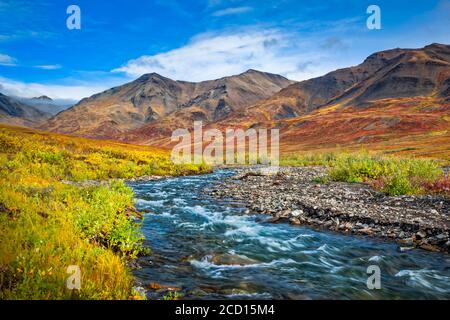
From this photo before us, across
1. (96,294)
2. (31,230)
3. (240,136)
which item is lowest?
(96,294)

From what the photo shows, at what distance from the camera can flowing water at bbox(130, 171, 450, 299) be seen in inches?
350

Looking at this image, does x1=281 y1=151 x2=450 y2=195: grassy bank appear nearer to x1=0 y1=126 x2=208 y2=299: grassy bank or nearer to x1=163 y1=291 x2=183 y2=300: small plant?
x1=0 y1=126 x2=208 y2=299: grassy bank

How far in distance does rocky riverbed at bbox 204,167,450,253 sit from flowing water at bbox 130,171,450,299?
0.85 metres

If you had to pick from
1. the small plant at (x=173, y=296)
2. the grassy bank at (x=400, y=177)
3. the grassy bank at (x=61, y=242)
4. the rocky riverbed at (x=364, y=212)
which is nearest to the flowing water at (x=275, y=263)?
the small plant at (x=173, y=296)

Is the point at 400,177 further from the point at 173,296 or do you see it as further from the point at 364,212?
the point at 173,296

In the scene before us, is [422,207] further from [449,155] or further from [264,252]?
[449,155]

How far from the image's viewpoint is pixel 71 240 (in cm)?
931

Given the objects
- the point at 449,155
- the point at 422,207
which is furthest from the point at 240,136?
the point at 422,207

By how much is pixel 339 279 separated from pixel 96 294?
254 inches

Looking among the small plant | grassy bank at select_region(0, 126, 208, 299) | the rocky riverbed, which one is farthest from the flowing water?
grassy bank at select_region(0, 126, 208, 299)

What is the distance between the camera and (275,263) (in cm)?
1115

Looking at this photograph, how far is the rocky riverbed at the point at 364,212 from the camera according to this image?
13.1 meters

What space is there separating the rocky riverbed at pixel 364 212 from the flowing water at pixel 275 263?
0.85 meters
